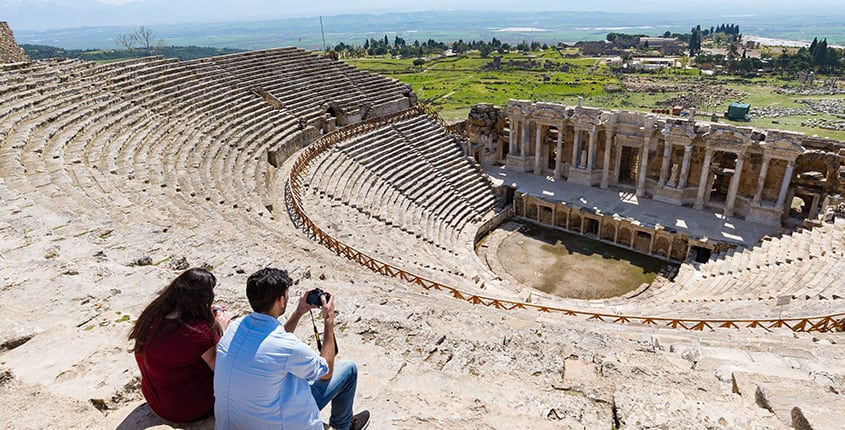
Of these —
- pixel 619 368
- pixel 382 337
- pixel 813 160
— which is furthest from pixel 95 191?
pixel 813 160

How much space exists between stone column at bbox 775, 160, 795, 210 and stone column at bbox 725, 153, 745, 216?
1804mm

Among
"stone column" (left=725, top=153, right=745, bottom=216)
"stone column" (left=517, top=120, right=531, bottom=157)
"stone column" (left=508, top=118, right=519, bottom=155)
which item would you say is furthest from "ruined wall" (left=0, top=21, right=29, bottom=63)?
"stone column" (left=725, top=153, right=745, bottom=216)

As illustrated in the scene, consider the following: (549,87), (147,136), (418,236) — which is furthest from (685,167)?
(549,87)

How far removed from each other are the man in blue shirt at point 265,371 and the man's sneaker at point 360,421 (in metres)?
0.77

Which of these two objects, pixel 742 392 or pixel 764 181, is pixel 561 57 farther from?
pixel 742 392

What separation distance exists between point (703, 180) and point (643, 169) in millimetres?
2977

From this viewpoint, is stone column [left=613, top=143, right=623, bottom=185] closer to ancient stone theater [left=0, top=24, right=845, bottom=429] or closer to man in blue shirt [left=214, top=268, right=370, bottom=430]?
ancient stone theater [left=0, top=24, right=845, bottom=429]

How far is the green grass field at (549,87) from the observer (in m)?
64.4

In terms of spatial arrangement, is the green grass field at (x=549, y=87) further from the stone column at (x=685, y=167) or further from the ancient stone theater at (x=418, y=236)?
the stone column at (x=685, y=167)

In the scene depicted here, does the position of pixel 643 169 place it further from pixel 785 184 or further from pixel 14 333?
pixel 14 333

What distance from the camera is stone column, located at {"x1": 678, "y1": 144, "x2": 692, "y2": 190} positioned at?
1026 inches

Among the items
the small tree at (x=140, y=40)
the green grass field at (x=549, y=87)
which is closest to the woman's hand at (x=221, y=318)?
the small tree at (x=140, y=40)

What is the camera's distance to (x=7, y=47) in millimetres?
25703

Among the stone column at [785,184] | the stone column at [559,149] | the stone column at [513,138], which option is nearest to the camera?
the stone column at [785,184]
